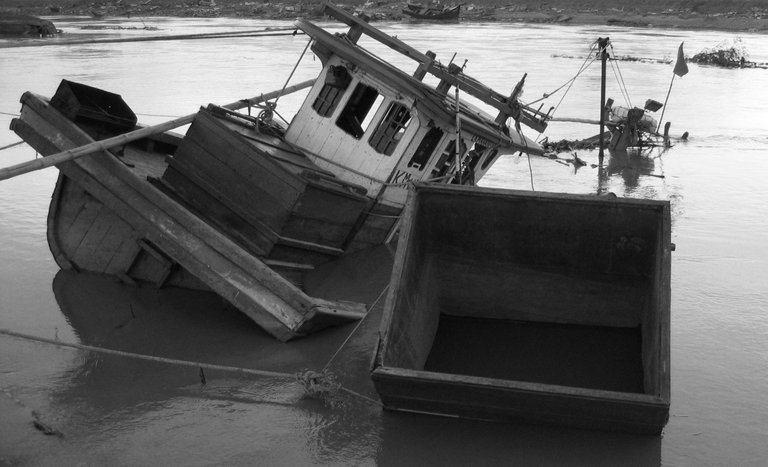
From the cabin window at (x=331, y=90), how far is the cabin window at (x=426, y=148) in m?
1.24

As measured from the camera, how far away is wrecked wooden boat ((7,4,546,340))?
369 inches

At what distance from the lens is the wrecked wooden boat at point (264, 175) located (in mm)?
9375

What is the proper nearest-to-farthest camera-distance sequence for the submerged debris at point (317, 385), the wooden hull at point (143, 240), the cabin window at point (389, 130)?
the submerged debris at point (317, 385)
the wooden hull at point (143, 240)
the cabin window at point (389, 130)

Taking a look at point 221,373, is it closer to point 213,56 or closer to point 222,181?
point 222,181

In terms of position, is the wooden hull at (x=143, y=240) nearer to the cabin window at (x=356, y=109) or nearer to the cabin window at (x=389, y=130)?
the cabin window at (x=389, y=130)

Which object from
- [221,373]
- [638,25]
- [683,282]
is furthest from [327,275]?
[638,25]

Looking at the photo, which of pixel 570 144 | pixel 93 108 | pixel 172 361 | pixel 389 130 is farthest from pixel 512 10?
pixel 172 361

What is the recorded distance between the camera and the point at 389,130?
37.0ft

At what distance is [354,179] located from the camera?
37.3ft

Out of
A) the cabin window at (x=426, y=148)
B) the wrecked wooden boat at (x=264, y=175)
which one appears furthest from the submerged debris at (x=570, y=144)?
the cabin window at (x=426, y=148)

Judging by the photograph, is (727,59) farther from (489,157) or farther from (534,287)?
(534,287)

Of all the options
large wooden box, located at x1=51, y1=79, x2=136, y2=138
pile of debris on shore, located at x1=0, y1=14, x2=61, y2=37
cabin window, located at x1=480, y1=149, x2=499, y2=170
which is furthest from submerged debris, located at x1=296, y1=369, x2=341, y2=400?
pile of debris on shore, located at x1=0, y1=14, x2=61, y2=37

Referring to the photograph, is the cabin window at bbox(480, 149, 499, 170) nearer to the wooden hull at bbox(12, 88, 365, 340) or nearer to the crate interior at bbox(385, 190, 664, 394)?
the crate interior at bbox(385, 190, 664, 394)

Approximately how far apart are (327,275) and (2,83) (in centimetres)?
2190
